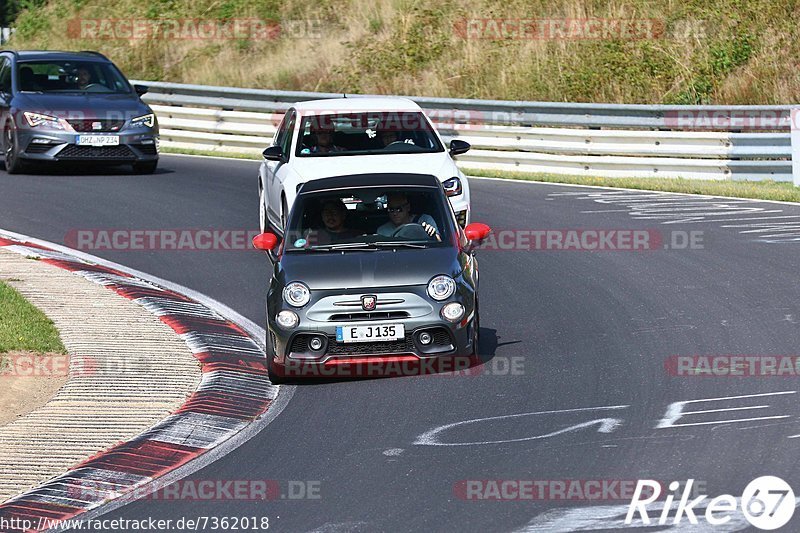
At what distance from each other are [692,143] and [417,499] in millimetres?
14959

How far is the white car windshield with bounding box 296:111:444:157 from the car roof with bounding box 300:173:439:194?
351 centimetres

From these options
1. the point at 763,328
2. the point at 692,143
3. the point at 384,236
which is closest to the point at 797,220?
A: the point at 692,143

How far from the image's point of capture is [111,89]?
2236 cm

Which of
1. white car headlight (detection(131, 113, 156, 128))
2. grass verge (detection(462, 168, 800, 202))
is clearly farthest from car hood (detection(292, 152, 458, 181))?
white car headlight (detection(131, 113, 156, 128))

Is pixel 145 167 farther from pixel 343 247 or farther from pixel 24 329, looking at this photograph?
pixel 343 247

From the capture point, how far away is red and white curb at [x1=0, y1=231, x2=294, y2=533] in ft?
25.2
